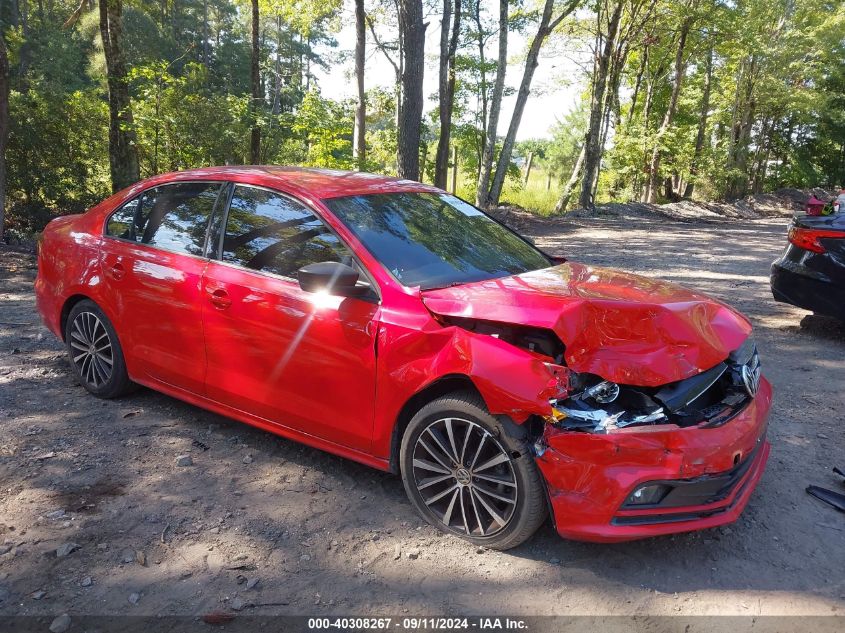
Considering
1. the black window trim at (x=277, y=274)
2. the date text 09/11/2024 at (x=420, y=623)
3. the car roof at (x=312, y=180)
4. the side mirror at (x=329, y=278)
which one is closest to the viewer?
the date text 09/11/2024 at (x=420, y=623)

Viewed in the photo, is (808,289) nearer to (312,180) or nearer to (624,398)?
(624,398)

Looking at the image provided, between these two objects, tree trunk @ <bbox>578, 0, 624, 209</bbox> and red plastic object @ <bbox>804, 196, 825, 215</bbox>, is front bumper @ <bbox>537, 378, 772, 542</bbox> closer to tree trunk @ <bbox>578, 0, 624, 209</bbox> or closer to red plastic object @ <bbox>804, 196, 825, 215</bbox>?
red plastic object @ <bbox>804, 196, 825, 215</bbox>

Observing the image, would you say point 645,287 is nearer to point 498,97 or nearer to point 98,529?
point 98,529

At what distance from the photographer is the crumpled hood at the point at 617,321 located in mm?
2686

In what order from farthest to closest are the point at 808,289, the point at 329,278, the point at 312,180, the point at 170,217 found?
the point at 808,289, the point at 170,217, the point at 312,180, the point at 329,278

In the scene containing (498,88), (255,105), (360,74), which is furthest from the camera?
(360,74)

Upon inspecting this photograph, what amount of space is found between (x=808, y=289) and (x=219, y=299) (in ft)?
17.8

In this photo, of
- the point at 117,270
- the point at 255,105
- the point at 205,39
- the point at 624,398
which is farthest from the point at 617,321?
the point at 205,39

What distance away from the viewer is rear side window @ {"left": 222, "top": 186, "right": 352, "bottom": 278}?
345 centimetres

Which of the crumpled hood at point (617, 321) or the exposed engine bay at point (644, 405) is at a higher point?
the crumpled hood at point (617, 321)

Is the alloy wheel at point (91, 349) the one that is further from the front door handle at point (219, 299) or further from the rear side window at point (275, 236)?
the rear side window at point (275, 236)

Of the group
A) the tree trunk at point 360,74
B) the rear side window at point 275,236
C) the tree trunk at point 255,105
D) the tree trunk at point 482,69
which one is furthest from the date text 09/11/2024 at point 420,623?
the tree trunk at point 482,69

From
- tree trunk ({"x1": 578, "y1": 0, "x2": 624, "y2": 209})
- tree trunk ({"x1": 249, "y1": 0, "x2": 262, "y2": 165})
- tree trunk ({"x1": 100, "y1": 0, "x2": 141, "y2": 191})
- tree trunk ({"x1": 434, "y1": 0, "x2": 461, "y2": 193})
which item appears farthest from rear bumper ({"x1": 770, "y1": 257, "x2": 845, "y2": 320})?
tree trunk ({"x1": 434, "y1": 0, "x2": 461, "y2": 193})

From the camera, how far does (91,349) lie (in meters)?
4.52
